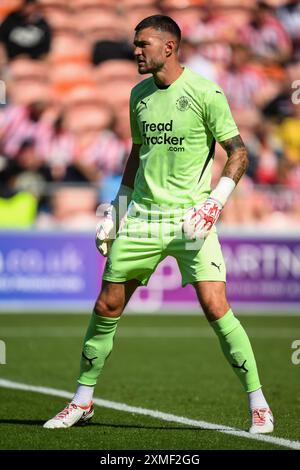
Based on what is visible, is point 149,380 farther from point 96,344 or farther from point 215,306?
point 215,306

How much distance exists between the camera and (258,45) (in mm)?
20891

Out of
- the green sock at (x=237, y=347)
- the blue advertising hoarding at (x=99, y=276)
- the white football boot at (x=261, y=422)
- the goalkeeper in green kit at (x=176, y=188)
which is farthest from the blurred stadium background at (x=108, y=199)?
the goalkeeper in green kit at (x=176, y=188)

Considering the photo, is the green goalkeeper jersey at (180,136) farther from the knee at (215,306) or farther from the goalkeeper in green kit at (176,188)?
the knee at (215,306)

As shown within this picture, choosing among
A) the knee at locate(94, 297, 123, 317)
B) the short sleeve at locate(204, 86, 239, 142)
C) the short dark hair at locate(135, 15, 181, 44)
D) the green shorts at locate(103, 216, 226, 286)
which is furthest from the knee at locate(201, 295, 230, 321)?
the short dark hair at locate(135, 15, 181, 44)

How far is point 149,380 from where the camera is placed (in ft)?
30.0

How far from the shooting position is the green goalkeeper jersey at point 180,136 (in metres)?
6.11

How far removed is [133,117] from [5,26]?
507 inches

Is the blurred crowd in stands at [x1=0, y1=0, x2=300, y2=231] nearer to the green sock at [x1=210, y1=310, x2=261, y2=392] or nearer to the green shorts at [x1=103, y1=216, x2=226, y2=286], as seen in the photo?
the green shorts at [x1=103, y1=216, x2=226, y2=286]

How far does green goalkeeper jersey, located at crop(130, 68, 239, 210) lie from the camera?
20.0ft

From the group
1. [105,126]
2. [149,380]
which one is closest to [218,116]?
[149,380]

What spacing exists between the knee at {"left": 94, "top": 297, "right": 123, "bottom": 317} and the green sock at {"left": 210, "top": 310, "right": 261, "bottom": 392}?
0.55 meters

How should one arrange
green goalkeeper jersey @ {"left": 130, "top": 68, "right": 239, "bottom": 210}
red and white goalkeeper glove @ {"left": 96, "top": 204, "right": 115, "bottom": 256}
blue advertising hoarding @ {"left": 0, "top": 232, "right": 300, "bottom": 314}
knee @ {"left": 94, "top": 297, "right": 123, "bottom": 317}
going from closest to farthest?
green goalkeeper jersey @ {"left": 130, "top": 68, "right": 239, "bottom": 210}, knee @ {"left": 94, "top": 297, "right": 123, "bottom": 317}, red and white goalkeeper glove @ {"left": 96, "top": 204, "right": 115, "bottom": 256}, blue advertising hoarding @ {"left": 0, "top": 232, "right": 300, "bottom": 314}

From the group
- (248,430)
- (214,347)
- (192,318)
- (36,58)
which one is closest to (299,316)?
(192,318)

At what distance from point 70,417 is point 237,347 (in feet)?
3.44
